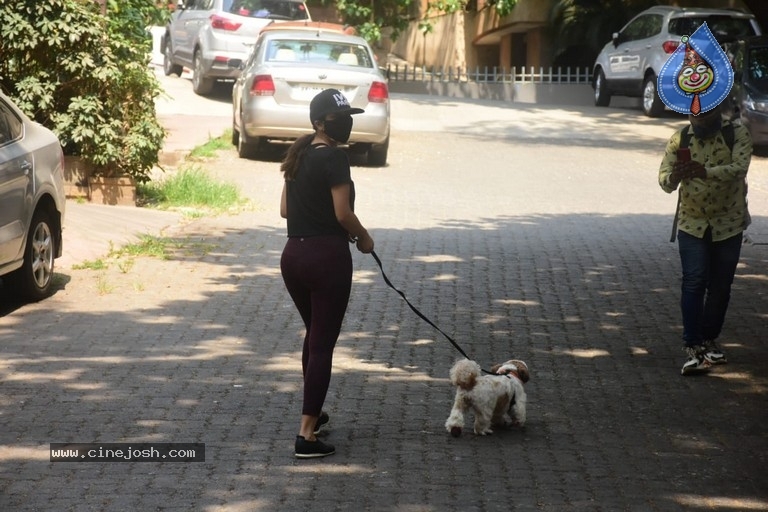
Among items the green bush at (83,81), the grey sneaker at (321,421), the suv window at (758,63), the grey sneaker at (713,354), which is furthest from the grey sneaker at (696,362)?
the suv window at (758,63)

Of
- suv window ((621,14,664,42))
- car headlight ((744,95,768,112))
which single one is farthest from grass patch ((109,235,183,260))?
suv window ((621,14,664,42))

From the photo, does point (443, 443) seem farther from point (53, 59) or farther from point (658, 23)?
point (658, 23)

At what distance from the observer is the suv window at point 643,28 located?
26.0 m

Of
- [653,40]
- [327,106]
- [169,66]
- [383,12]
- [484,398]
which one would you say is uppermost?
[327,106]

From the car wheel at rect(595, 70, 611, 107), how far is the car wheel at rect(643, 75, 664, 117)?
1982mm

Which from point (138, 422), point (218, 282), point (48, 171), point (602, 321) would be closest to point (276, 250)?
point (218, 282)

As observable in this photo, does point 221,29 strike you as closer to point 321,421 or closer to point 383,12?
point 383,12

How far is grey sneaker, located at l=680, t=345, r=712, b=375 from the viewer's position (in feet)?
27.2

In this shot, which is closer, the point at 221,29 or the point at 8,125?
the point at 8,125

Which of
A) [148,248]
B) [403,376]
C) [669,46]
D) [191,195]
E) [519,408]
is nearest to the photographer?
[519,408]

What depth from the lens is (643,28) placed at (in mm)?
26578

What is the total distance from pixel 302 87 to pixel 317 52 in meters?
1.02

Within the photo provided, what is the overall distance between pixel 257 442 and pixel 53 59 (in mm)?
8212

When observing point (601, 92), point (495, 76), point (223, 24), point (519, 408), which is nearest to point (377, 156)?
point (223, 24)
